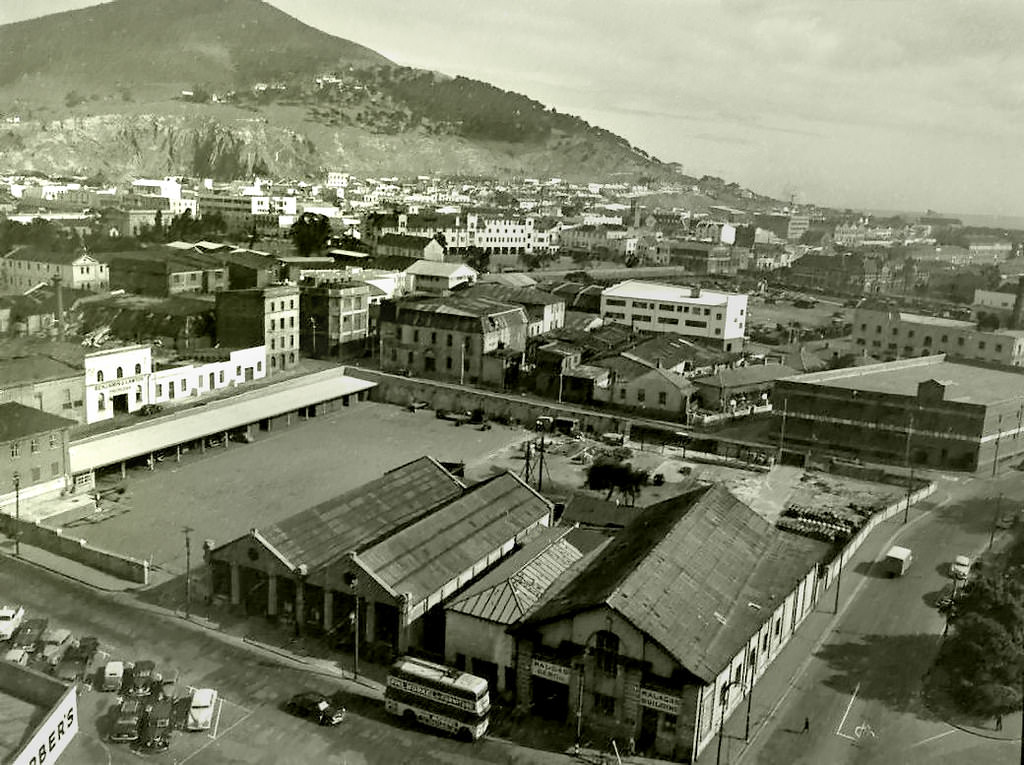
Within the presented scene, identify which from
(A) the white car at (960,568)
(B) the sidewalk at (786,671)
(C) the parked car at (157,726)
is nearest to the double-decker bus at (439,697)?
(C) the parked car at (157,726)

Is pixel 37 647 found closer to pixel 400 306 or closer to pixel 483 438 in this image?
pixel 483 438

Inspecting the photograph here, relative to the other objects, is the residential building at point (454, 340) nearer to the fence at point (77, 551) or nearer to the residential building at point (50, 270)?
the residential building at point (50, 270)

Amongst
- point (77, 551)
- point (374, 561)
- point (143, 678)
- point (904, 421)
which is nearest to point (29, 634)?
point (143, 678)

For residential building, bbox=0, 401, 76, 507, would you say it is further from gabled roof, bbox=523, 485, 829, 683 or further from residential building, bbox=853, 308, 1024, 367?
residential building, bbox=853, 308, 1024, 367

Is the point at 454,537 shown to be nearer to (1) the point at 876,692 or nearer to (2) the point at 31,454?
(1) the point at 876,692

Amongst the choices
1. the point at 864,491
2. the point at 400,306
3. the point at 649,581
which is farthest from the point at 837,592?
the point at 400,306
